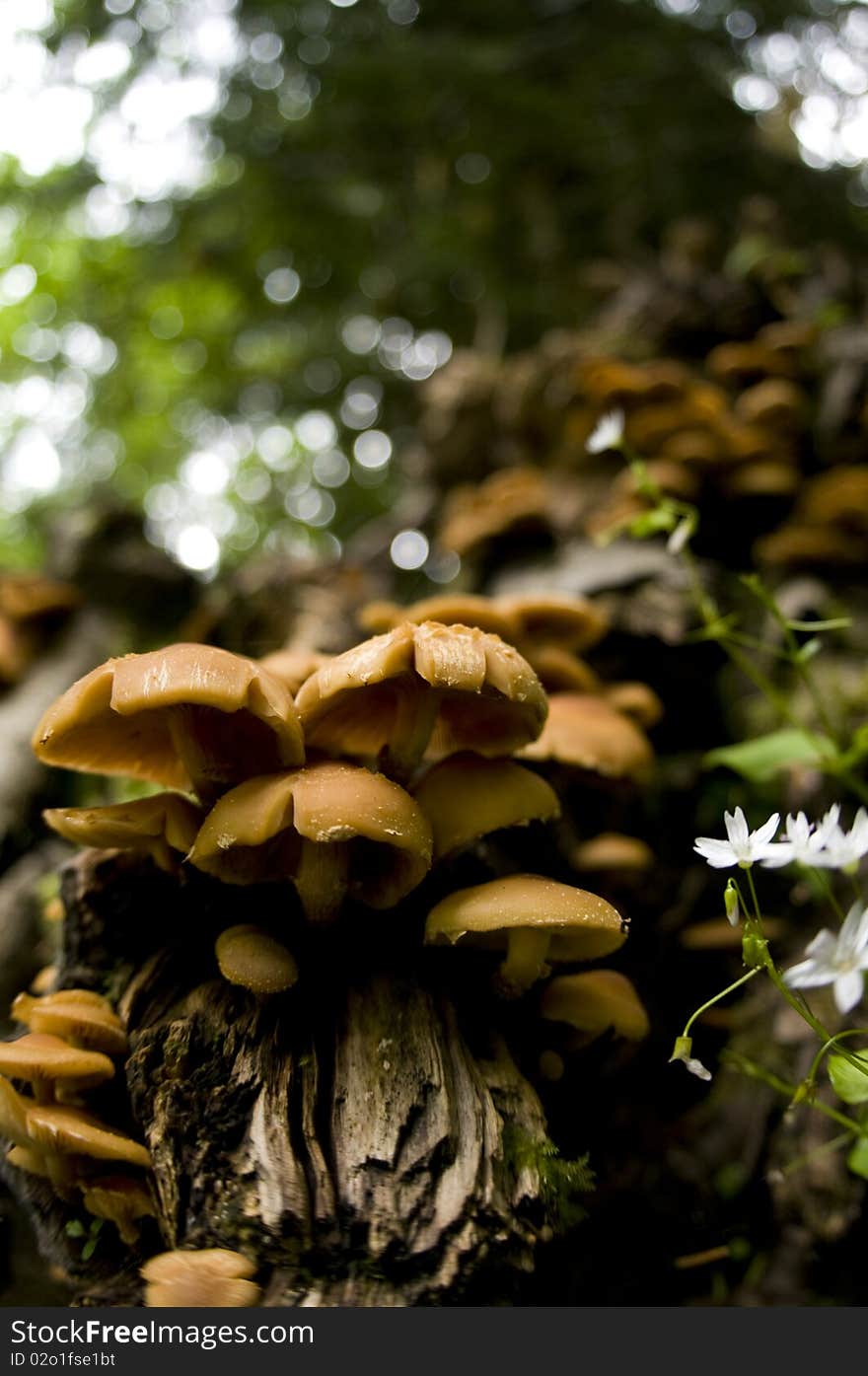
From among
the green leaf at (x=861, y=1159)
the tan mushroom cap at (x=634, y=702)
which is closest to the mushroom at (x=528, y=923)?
the green leaf at (x=861, y=1159)

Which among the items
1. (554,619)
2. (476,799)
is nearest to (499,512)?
(554,619)

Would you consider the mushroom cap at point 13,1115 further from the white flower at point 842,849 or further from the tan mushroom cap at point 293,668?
the white flower at point 842,849

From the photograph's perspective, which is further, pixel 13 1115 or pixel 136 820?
pixel 136 820

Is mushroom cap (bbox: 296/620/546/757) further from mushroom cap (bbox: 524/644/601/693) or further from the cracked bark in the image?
mushroom cap (bbox: 524/644/601/693)

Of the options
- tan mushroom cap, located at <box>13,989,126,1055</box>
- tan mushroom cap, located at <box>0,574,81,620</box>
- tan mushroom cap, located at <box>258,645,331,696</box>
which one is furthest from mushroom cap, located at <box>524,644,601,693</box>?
tan mushroom cap, located at <box>0,574,81,620</box>

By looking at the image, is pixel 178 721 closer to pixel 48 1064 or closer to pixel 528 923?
pixel 48 1064

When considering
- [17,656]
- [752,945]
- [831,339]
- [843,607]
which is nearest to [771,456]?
[843,607]
